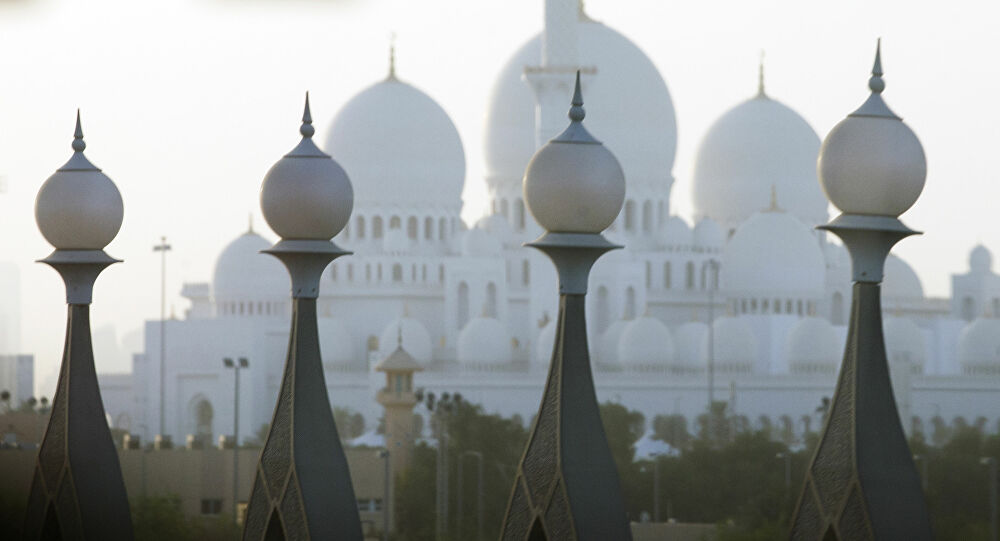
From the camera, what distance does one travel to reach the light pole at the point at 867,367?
1305 centimetres

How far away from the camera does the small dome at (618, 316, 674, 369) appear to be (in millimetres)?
60906

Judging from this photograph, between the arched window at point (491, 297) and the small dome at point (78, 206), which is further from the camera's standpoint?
the arched window at point (491, 297)

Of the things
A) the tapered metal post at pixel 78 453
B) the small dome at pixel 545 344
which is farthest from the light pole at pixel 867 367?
the small dome at pixel 545 344

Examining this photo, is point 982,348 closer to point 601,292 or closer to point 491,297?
point 601,292

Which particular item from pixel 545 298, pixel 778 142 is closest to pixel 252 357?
pixel 545 298

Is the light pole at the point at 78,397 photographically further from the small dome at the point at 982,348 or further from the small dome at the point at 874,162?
the small dome at the point at 982,348

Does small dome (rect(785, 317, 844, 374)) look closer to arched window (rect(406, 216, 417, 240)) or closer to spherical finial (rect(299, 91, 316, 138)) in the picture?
arched window (rect(406, 216, 417, 240))

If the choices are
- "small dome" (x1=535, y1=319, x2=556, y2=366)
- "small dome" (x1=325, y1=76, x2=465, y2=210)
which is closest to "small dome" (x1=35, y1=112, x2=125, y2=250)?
"small dome" (x1=535, y1=319, x2=556, y2=366)

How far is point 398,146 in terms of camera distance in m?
68.4

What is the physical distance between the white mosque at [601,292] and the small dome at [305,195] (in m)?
44.4

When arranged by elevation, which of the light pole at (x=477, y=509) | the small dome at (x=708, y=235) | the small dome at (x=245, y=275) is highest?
the small dome at (x=708, y=235)

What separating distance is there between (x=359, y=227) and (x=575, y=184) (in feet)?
186

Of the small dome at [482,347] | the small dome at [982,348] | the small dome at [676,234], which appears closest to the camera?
the small dome at [982,348]

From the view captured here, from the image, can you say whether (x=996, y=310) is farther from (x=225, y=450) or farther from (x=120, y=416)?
(x=225, y=450)
